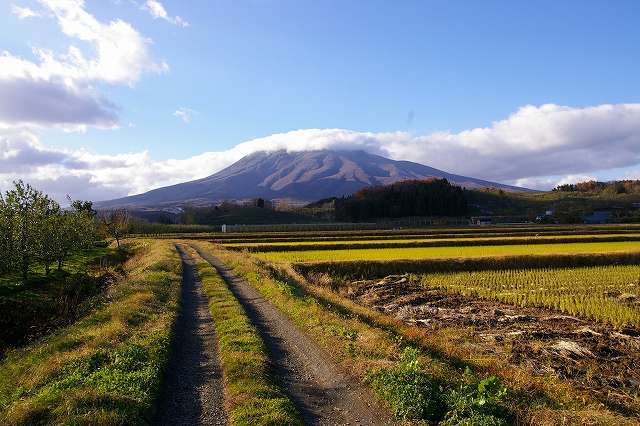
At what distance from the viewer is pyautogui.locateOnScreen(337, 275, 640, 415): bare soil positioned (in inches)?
489

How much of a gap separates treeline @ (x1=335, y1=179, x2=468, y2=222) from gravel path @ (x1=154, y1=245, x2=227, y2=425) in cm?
12869

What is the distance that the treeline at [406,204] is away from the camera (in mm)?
144500

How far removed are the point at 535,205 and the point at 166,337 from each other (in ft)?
631

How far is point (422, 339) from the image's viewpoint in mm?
14461

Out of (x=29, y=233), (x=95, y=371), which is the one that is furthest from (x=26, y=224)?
(x=95, y=371)

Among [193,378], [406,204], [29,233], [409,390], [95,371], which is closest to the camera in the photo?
[409,390]

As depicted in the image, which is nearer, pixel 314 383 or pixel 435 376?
pixel 435 376

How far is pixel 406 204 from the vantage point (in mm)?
147375

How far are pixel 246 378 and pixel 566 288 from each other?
78.1ft

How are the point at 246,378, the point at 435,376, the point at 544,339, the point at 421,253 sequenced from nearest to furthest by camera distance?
1. the point at 435,376
2. the point at 246,378
3. the point at 544,339
4. the point at 421,253

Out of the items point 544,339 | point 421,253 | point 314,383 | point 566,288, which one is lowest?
point 566,288

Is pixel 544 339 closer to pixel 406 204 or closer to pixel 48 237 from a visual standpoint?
pixel 48 237

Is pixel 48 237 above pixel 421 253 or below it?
above

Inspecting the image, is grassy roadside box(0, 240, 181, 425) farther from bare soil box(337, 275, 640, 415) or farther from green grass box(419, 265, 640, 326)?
green grass box(419, 265, 640, 326)
